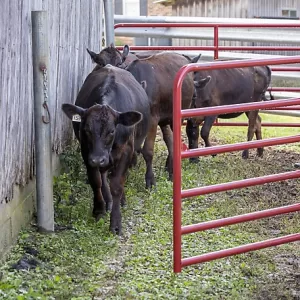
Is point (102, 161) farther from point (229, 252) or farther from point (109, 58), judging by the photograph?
point (109, 58)

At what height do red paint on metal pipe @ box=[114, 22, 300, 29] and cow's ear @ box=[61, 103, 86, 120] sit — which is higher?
red paint on metal pipe @ box=[114, 22, 300, 29]

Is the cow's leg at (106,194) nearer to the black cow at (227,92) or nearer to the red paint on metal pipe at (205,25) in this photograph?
the black cow at (227,92)

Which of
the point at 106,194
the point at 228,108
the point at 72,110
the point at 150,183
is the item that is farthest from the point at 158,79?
the point at 228,108

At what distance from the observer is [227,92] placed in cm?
1237

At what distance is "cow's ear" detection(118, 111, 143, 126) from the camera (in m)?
7.36

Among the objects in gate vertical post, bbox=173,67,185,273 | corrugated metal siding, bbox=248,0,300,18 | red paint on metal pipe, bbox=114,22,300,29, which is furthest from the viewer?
corrugated metal siding, bbox=248,0,300,18

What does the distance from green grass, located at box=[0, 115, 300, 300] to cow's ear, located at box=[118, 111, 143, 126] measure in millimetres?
1026

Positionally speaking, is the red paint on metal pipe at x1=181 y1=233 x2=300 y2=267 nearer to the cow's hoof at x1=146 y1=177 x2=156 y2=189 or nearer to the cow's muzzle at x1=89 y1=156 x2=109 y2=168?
the cow's muzzle at x1=89 y1=156 x2=109 y2=168

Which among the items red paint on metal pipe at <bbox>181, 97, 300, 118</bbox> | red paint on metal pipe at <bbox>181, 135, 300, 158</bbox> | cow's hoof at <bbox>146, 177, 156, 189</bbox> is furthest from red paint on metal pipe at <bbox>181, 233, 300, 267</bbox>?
cow's hoof at <bbox>146, 177, 156, 189</bbox>

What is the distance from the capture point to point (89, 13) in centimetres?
1160

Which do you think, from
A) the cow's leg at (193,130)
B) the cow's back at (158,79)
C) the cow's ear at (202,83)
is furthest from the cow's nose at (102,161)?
the cow's leg at (193,130)

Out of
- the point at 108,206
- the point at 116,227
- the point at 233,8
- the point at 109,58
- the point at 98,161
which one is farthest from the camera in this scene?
the point at 233,8

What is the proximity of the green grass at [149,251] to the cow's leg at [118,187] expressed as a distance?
104mm

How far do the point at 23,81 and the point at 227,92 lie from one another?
19.0 feet
